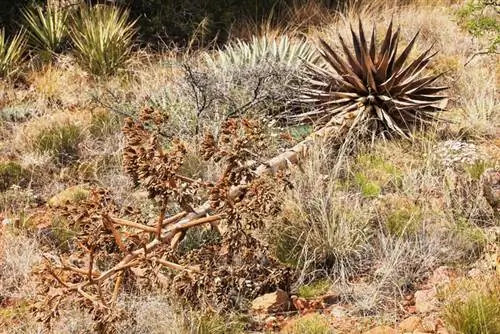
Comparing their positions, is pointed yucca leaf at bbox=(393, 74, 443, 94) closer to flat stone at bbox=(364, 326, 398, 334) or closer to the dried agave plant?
the dried agave plant

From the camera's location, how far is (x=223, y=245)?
4227 mm

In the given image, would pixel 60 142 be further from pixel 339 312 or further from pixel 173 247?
pixel 339 312

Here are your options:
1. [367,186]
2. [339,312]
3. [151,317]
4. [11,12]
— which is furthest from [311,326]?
[11,12]

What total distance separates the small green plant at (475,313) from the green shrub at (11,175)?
4.15 meters

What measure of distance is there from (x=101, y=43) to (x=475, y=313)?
7416 mm

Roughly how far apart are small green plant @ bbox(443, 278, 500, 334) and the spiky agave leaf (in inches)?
113

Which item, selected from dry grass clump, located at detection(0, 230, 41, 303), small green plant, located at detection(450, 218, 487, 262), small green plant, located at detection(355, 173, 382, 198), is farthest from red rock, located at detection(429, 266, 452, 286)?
dry grass clump, located at detection(0, 230, 41, 303)

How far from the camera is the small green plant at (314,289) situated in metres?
4.29

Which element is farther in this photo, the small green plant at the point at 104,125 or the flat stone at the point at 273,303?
the small green plant at the point at 104,125

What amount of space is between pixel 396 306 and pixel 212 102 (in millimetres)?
3645

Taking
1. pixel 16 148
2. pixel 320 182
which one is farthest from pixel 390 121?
pixel 16 148

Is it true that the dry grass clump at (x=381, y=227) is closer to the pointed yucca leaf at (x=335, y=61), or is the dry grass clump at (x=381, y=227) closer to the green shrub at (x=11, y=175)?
the pointed yucca leaf at (x=335, y=61)

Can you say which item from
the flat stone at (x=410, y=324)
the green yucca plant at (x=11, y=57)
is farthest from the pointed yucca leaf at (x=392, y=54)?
the green yucca plant at (x=11, y=57)

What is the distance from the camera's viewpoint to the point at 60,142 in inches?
275
